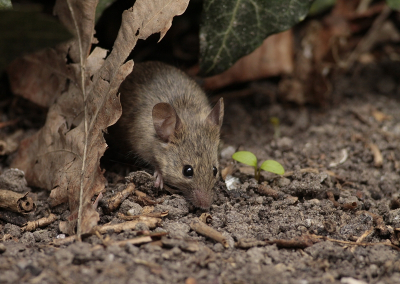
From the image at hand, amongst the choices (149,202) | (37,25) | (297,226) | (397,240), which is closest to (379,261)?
(397,240)

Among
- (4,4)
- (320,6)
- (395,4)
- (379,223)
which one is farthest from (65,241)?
(320,6)

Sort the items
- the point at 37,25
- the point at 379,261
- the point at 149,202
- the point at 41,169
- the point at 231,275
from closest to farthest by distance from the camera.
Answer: the point at 37,25
the point at 231,275
the point at 379,261
the point at 149,202
the point at 41,169

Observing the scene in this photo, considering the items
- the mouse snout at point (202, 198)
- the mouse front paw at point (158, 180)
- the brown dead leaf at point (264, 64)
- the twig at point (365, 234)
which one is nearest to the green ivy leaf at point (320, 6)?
the brown dead leaf at point (264, 64)

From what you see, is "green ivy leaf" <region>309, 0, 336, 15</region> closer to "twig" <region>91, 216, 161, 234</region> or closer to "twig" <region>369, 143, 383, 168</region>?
"twig" <region>369, 143, 383, 168</region>

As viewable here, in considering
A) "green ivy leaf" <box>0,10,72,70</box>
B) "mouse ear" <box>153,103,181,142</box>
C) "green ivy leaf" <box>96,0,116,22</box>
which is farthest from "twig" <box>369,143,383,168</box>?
"green ivy leaf" <box>0,10,72,70</box>

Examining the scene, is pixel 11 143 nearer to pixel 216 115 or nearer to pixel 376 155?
pixel 216 115

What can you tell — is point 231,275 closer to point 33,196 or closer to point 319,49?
point 33,196

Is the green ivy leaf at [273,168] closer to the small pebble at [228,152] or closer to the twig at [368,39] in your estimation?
the small pebble at [228,152]
